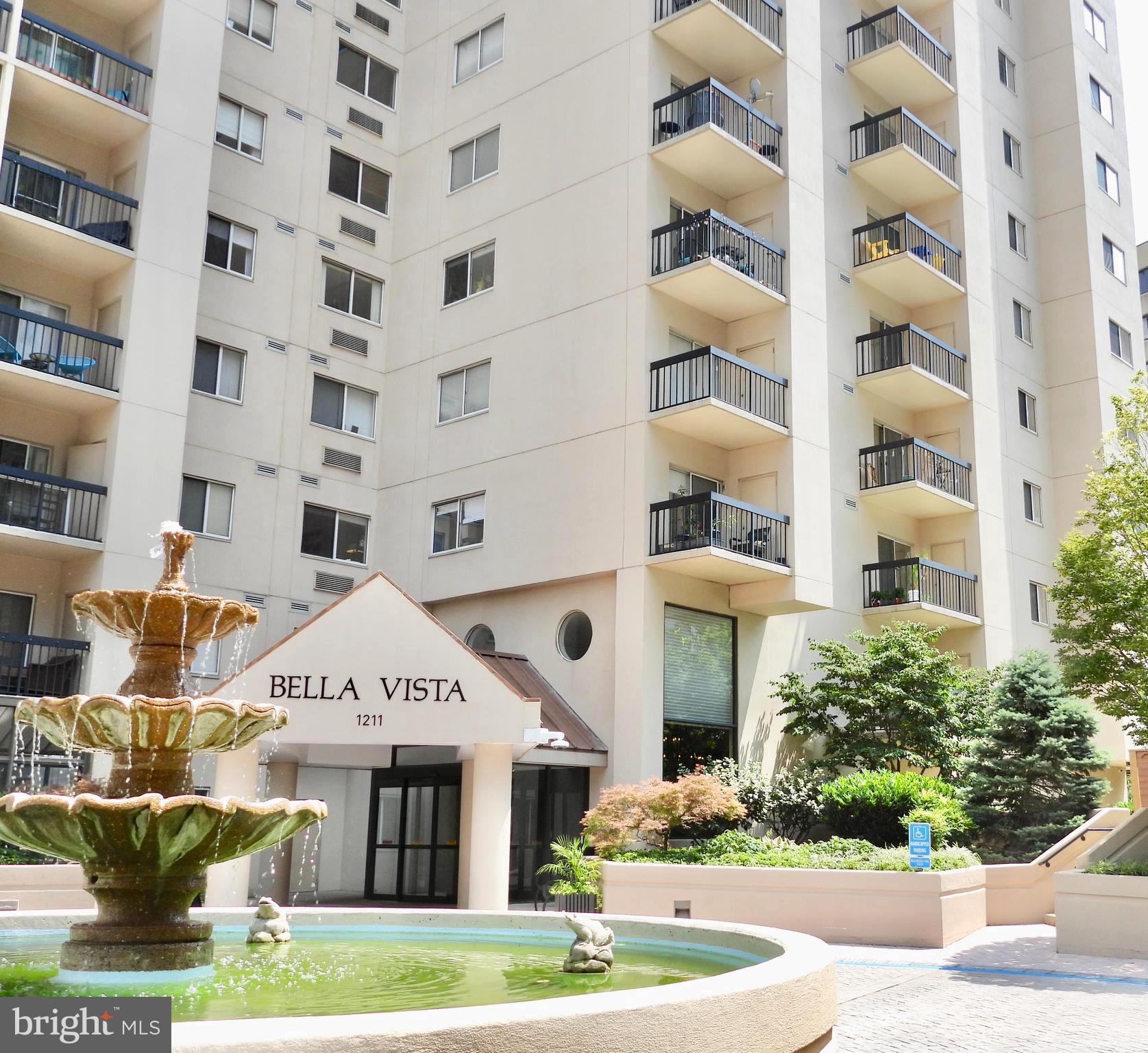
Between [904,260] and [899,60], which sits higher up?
[899,60]

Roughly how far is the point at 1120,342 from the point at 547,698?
2569 cm

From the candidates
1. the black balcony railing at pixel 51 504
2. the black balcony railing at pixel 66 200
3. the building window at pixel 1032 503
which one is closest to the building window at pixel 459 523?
the black balcony railing at pixel 51 504

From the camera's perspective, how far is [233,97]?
28.4 m

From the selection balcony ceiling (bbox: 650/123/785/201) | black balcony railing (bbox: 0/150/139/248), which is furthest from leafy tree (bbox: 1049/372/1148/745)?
black balcony railing (bbox: 0/150/139/248)

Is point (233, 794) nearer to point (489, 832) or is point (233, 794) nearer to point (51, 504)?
point (489, 832)

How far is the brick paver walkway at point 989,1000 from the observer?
10.2 m

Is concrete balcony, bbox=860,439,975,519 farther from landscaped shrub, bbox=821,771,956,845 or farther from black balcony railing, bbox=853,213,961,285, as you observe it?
landscaped shrub, bbox=821,771,956,845

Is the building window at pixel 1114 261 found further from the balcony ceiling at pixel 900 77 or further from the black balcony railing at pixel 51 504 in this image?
the black balcony railing at pixel 51 504

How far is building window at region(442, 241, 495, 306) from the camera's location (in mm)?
28984

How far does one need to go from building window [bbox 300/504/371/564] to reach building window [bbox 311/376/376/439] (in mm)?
2186

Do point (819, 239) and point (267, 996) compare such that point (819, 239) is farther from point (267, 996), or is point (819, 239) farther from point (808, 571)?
point (267, 996)

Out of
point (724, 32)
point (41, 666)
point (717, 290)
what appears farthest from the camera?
point (724, 32)

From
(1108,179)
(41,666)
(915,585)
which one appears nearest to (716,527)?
(915,585)

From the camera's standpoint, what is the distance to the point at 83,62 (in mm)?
25391
